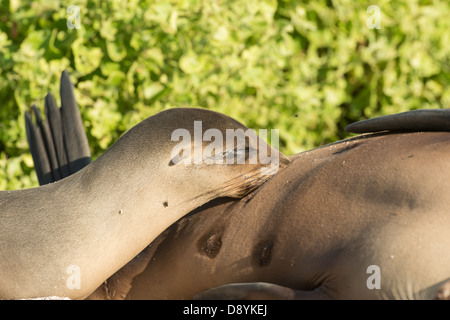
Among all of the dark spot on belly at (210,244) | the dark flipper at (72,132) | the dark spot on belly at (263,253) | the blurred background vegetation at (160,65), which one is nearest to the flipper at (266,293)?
the dark spot on belly at (263,253)

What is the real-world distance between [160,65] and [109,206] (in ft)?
5.72

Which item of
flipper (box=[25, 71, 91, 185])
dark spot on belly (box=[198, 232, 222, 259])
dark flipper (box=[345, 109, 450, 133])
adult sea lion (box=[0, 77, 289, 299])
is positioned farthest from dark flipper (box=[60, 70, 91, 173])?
dark flipper (box=[345, 109, 450, 133])

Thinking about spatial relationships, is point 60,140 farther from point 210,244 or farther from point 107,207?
point 210,244

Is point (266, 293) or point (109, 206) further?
point (109, 206)

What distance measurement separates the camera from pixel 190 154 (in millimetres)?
1786

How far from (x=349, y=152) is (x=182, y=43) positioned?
1.76 metres

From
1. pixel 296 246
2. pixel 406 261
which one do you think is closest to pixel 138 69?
pixel 296 246

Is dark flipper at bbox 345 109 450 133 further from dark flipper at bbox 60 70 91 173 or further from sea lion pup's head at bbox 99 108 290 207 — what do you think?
dark flipper at bbox 60 70 91 173

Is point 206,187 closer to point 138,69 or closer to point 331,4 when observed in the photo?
point 138,69

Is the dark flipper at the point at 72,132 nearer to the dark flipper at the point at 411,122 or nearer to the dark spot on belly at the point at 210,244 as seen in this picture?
the dark spot on belly at the point at 210,244

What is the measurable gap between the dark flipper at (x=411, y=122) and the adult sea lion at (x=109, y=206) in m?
0.30

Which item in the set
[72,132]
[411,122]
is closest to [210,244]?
[411,122]

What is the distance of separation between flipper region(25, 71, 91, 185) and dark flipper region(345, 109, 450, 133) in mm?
1030

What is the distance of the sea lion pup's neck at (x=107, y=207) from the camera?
5.41 ft
